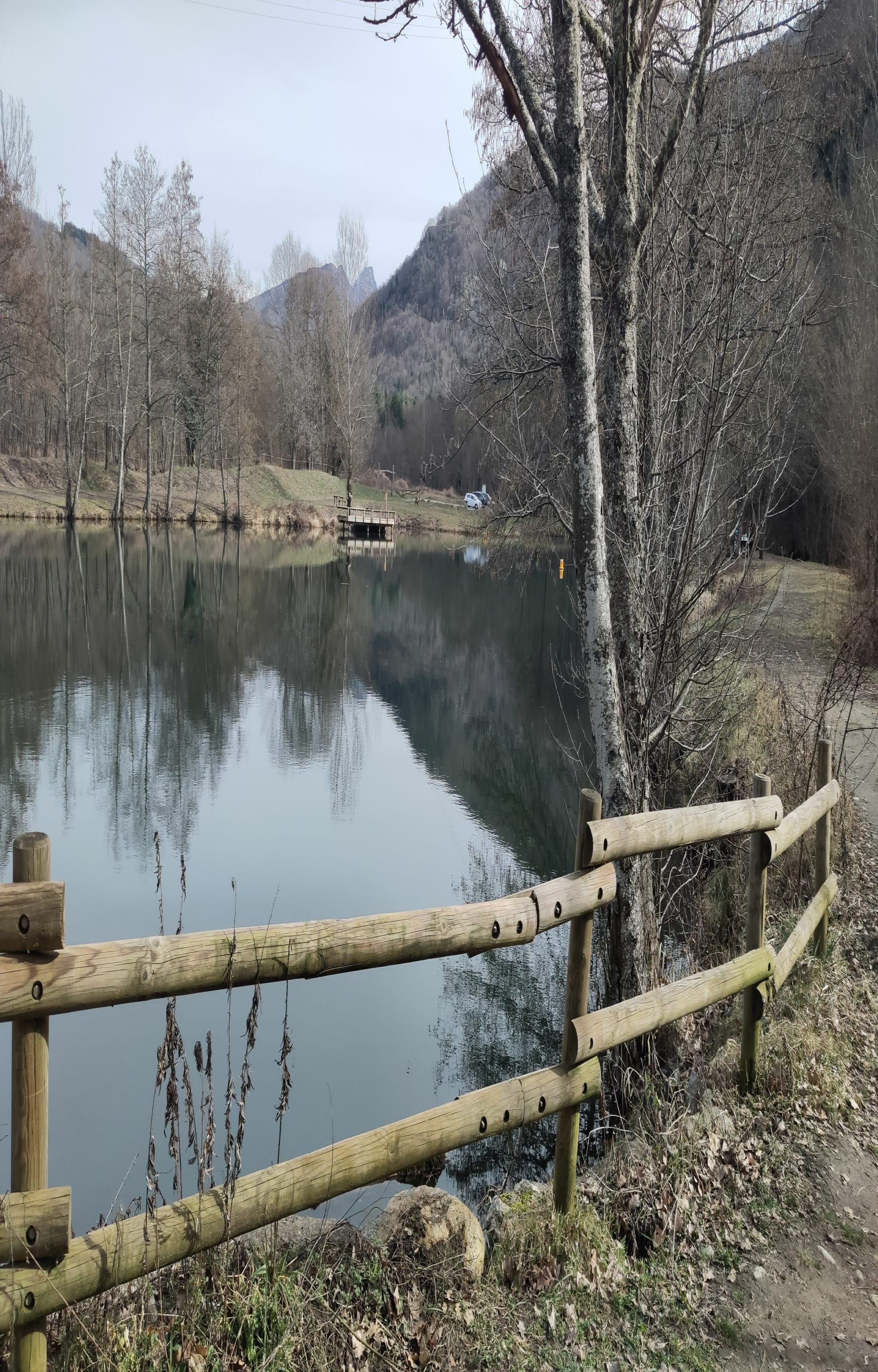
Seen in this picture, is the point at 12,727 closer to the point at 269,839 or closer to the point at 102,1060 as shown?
the point at 269,839

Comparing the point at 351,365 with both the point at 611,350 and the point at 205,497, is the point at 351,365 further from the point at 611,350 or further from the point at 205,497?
the point at 611,350

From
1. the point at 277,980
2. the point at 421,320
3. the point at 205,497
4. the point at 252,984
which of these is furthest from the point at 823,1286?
the point at 421,320

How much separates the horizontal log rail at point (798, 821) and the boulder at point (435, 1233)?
2207mm

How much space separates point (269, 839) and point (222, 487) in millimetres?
47759

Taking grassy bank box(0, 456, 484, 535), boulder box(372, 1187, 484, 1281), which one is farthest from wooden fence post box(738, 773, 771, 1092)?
grassy bank box(0, 456, 484, 535)

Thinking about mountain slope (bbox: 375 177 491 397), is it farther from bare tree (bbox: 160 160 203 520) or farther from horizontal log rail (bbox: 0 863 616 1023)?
horizontal log rail (bbox: 0 863 616 1023)

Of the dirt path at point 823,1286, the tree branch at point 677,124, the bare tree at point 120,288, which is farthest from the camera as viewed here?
the bare tree at point 120,288

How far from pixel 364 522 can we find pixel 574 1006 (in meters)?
60.2

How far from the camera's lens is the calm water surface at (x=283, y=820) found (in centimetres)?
660

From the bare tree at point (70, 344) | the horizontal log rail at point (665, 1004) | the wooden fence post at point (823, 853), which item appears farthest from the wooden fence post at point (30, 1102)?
the bare tree at point (70, 344)

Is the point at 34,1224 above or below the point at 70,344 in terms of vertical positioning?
below

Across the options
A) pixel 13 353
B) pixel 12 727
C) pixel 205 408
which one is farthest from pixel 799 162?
pixel 205 408

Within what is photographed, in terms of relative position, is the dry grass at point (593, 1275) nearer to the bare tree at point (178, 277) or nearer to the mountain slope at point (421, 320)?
the bare tree at point (178, 277)

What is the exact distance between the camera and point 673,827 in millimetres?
4121
